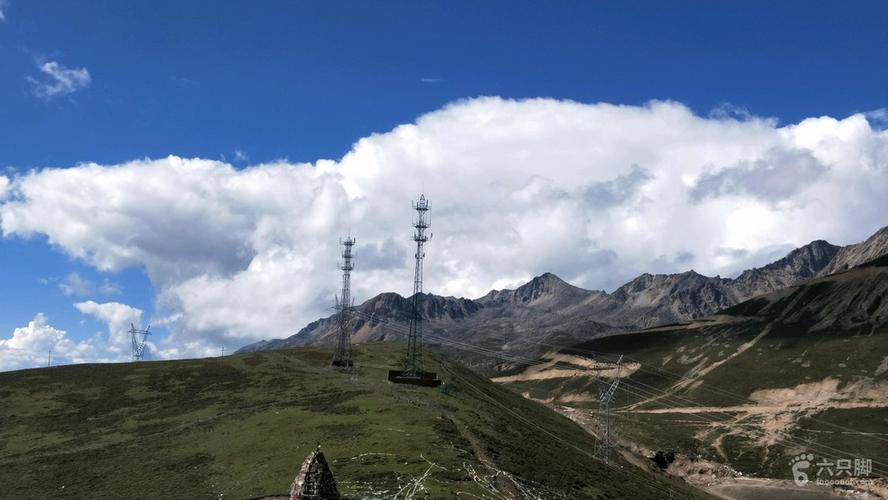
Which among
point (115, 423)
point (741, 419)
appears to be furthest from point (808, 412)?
point (115, 423)

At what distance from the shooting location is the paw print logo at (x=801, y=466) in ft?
491

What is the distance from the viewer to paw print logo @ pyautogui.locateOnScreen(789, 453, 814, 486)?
150 m

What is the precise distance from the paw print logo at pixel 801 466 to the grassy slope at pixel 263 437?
49275 mm

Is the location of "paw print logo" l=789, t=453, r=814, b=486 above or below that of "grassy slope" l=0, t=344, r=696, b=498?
below

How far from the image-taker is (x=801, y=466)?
157 metres

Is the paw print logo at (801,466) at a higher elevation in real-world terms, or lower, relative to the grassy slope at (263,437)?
lower

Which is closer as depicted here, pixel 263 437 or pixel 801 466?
pixel 263 437

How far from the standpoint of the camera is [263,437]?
86.1 m

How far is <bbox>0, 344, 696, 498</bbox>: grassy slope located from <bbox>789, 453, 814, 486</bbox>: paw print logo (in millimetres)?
49275

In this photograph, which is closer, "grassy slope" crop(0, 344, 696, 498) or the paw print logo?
"grassy slope" crop(0, 344, 696, 498)

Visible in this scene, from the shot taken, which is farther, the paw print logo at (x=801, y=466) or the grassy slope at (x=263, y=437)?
the paw print logo at (x=801, y=466)

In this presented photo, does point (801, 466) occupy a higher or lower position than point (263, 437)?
lower

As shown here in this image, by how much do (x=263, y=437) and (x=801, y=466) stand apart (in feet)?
416

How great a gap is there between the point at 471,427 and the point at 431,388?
32.8 m
